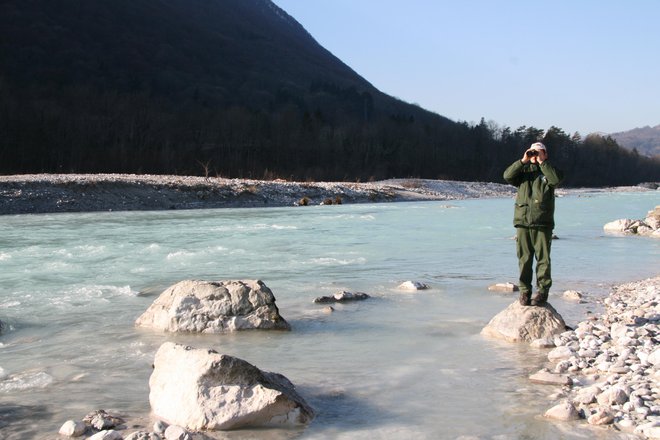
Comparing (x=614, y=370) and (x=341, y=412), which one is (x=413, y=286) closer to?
(x=614, y=370)

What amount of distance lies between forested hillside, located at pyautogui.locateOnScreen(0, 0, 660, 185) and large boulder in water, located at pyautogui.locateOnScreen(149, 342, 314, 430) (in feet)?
185

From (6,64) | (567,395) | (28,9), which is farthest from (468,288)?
(28,9)

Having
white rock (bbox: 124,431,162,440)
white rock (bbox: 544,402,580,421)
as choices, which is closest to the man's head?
white rock (bbox: 544,402,580,421)

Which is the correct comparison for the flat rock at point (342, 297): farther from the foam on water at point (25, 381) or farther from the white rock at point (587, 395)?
the white rock at point (587, 395)

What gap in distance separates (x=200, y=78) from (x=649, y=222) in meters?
146

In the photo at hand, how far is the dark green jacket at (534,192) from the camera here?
26.1ft

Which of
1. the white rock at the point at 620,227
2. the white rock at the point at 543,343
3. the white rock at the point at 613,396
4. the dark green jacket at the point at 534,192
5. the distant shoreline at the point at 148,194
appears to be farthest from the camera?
the distant shoreline at the point at 148,194

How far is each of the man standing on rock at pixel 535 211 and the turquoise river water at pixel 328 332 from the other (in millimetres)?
986

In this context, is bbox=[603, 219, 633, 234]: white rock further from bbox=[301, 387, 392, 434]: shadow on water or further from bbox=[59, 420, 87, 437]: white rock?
bbox=[59, 420, 87, 437]: white rock

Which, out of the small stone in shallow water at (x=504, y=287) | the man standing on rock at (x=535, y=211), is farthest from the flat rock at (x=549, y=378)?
the small stone in shallow water at (x=504, y=287)

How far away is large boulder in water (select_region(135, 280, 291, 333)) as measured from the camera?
8594 mm

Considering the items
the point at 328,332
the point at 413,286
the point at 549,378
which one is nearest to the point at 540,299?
the point at 549,378

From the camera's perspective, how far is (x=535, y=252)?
A: 8305 millimetres

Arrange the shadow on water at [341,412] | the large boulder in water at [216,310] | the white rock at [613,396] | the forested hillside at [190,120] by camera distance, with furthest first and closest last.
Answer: the forested hillside at [190,120], the large boulder in water at [216,310], the white rock at [613,396], the shadow on water at [341,412]
